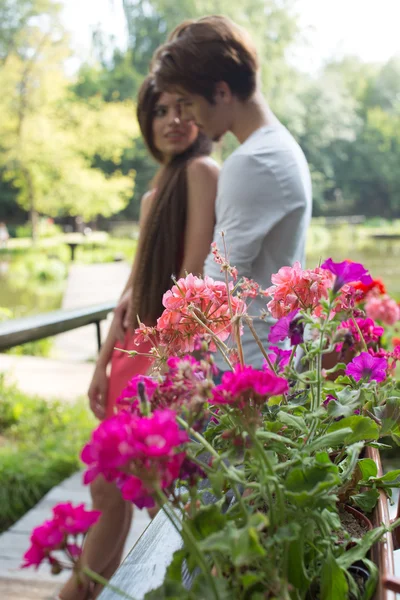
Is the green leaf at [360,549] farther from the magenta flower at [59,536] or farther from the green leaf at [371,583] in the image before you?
the magenta flower at [59,536]

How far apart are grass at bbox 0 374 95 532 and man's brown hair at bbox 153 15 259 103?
2.11 m

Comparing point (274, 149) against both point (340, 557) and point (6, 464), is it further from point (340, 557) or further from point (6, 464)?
point (6, 464)

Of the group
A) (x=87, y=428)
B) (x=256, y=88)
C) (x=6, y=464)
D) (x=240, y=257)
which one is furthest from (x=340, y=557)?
(x=87, y=428)

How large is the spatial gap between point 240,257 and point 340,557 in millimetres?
734

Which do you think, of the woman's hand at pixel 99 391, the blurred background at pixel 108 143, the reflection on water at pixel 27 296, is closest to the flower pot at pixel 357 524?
the woman's hand at pixel 99 391

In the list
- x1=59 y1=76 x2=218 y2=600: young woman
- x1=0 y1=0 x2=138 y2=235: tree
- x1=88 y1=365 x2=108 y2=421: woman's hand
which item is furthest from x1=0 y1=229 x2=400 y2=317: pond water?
x1=59 y1=76 x2=218 y2=600: young woman

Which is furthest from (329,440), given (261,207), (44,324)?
(44,324)

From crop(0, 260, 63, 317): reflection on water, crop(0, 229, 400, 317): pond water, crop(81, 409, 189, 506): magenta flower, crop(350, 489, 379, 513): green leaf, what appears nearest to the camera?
crop(81, 409, 189, 506): magenta flower

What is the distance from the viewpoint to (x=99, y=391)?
→ 5.31 ft

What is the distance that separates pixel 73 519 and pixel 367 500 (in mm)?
326

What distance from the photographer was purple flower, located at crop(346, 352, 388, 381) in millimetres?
645

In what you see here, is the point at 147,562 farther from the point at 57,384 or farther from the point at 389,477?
the point at 57,384

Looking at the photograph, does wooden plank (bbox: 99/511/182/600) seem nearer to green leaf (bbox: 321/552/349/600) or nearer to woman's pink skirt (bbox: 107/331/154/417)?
green leaf (bbox: 321/552/349/600)

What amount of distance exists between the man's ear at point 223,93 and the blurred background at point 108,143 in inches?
114
